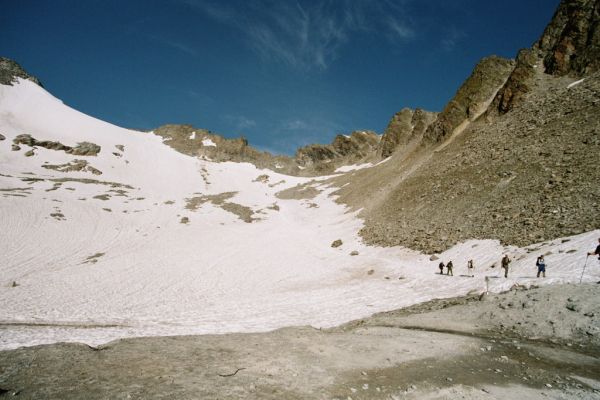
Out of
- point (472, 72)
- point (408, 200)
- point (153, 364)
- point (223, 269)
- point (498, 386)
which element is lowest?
point (498, 386)

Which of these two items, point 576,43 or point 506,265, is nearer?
point 506,265

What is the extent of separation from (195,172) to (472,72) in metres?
67.8

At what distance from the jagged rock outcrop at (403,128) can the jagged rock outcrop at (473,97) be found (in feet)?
71.0

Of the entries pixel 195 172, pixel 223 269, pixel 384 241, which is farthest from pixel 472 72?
pixel 195 172

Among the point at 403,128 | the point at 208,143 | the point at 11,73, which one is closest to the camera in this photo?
the point at 403,128

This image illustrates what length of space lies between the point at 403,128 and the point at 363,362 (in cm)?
8556

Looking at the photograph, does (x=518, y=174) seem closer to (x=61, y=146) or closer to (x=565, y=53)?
(x=565, y=53)

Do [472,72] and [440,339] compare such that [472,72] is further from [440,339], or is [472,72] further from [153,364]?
[153,364]

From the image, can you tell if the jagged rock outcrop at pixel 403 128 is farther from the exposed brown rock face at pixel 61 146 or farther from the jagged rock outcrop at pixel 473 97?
the exposed brown rock face at pixel 61 146

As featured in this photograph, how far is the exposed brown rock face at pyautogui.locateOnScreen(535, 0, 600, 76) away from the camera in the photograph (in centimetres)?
3934

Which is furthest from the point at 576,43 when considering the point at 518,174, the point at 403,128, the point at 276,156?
the point at 276,156

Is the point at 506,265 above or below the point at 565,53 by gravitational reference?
below

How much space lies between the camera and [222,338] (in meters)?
12.4

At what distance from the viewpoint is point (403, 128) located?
8756cm
